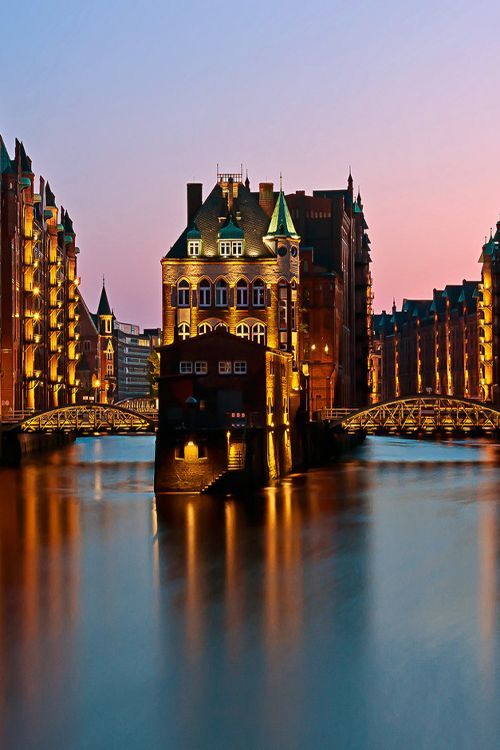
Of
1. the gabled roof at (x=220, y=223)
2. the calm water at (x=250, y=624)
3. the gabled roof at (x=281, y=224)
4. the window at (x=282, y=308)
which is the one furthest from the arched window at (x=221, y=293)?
the calm water at (x=250, y=624)

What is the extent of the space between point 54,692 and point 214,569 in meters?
16.4

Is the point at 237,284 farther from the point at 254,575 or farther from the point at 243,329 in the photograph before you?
the point at 254,575

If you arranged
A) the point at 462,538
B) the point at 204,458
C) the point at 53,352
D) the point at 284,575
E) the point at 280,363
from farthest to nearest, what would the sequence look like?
the point at 53,352 → the point at 280,363 → the point at 204,458 → the point at 462,538 → the point at 284,575

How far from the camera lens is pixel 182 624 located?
36.8m

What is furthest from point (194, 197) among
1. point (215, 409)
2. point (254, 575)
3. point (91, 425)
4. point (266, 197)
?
point (254, 575)

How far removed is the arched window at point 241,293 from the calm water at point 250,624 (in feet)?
65.7

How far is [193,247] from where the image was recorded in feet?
283

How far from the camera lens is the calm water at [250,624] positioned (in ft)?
90.9

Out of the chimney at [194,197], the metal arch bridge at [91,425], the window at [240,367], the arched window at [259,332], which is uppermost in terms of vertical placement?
the chimney at [194,197]

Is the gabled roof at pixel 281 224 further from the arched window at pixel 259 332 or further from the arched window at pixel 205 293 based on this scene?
the arched window at pixel 259 332

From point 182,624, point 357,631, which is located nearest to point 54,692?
point 182,624

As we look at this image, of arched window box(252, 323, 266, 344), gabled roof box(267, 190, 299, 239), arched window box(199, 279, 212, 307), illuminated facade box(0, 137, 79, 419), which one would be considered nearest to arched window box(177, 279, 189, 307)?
arched window box(199, 279, 212, 307)

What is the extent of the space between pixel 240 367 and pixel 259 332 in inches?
569

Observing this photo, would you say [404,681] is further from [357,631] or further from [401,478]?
[401,478]
